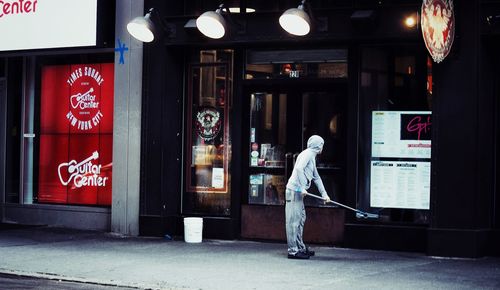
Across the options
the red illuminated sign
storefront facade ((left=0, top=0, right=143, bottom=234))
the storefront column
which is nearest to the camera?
the storefront column

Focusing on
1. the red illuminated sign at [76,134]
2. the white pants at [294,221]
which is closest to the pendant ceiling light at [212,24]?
the red illuminated sign at [76,134]

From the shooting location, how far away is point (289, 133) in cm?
1543

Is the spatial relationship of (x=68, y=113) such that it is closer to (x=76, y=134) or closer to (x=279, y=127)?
(x=76, y=134)

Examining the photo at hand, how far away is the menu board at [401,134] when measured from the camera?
568 inches

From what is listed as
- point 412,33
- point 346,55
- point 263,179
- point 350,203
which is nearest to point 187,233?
A: point 263,179

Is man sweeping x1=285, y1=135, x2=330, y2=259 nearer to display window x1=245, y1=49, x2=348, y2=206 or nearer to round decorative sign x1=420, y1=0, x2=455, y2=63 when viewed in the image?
display window x1=245, y1=49, x2=348, y2=206

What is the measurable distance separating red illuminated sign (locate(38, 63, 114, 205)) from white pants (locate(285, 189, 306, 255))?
488 cm

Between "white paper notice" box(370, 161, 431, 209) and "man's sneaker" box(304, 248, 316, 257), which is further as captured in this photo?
"white paper notice" box(370, 161, 431, 209)

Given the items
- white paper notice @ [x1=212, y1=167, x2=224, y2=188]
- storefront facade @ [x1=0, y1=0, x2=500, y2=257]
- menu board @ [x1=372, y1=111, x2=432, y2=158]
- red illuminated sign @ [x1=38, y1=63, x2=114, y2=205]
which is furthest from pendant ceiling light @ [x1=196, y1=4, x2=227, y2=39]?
red illuminated sign @ [x1=38, y1=63, x2=114, y2=205]

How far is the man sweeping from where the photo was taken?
1344 cm

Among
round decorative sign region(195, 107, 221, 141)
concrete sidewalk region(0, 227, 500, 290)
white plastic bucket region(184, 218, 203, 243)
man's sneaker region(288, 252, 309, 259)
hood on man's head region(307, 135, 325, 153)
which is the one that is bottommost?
concrete sidewalk region(0, 227, 500, 290)

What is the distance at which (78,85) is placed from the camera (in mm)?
17594

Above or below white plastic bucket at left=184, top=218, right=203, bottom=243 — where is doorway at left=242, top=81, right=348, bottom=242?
above

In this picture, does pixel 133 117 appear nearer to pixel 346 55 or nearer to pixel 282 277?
pixel 346 55
